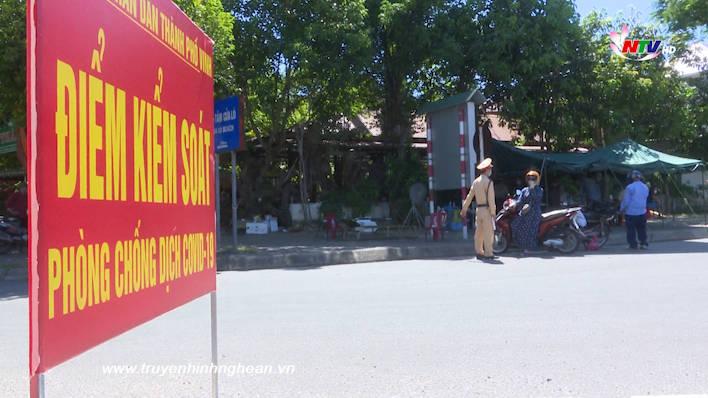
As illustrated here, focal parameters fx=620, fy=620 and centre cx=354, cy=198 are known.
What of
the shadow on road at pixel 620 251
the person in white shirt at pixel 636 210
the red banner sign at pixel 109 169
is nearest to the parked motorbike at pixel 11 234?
the shadow on road at pixel 620 251

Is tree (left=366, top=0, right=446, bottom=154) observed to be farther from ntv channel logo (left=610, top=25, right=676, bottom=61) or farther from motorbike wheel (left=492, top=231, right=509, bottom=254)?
ntv channel logo (left=610, top=25, right=676, bottom=61)

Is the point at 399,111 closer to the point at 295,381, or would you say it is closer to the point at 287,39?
the point at 287,39

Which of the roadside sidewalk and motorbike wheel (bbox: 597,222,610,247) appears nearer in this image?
the roadside sidewalk

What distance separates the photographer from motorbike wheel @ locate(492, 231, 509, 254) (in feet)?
39.2

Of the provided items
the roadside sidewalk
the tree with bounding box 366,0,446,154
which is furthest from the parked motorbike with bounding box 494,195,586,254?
the tree with bounding box 366,0,446,154

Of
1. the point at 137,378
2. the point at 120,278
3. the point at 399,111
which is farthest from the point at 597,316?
Result: the point at 399,111

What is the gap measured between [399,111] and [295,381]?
15645 mm

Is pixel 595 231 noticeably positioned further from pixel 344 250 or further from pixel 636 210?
pixel 344 250

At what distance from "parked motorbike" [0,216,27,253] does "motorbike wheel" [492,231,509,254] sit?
963 cm

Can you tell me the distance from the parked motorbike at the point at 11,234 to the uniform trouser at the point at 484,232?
9.25 m

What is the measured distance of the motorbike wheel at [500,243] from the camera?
11961mm

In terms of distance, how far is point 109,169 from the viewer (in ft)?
7.37

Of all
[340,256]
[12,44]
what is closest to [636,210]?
[340,256]

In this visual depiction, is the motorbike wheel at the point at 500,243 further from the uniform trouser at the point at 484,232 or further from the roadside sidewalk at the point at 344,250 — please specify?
the uniform trouser at the point at 484,232
